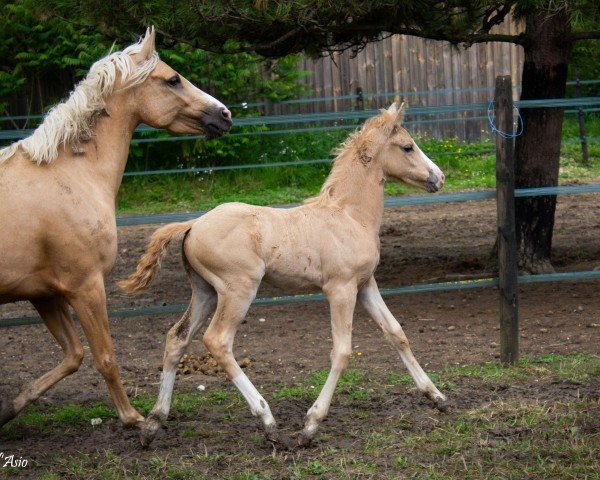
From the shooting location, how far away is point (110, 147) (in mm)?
5129

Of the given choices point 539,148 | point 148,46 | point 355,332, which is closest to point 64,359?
point 148,46

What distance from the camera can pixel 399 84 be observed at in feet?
53.3

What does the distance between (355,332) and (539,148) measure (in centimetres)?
243

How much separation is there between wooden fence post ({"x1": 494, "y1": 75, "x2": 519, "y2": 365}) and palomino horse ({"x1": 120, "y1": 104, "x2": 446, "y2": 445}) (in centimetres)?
97

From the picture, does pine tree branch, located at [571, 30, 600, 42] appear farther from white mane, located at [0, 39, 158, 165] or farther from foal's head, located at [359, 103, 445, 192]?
white mane, located at [0, 39, 158, 165]

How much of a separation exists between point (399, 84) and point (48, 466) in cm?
1254

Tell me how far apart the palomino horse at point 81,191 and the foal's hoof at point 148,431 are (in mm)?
290

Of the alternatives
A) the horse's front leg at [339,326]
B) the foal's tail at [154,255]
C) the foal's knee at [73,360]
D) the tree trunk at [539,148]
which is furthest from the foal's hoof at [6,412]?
the tree trunk at [539,148]

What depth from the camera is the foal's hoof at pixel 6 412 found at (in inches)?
203

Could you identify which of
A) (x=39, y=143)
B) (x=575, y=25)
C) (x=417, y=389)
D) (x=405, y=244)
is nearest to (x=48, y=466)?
(x=39, y=143)

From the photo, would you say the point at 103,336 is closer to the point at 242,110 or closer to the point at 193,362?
the point at 193,362

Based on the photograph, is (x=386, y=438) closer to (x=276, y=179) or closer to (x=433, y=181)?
(x=433, y=181)

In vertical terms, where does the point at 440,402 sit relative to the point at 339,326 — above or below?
below

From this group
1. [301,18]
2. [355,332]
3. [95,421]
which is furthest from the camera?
[355,332]
